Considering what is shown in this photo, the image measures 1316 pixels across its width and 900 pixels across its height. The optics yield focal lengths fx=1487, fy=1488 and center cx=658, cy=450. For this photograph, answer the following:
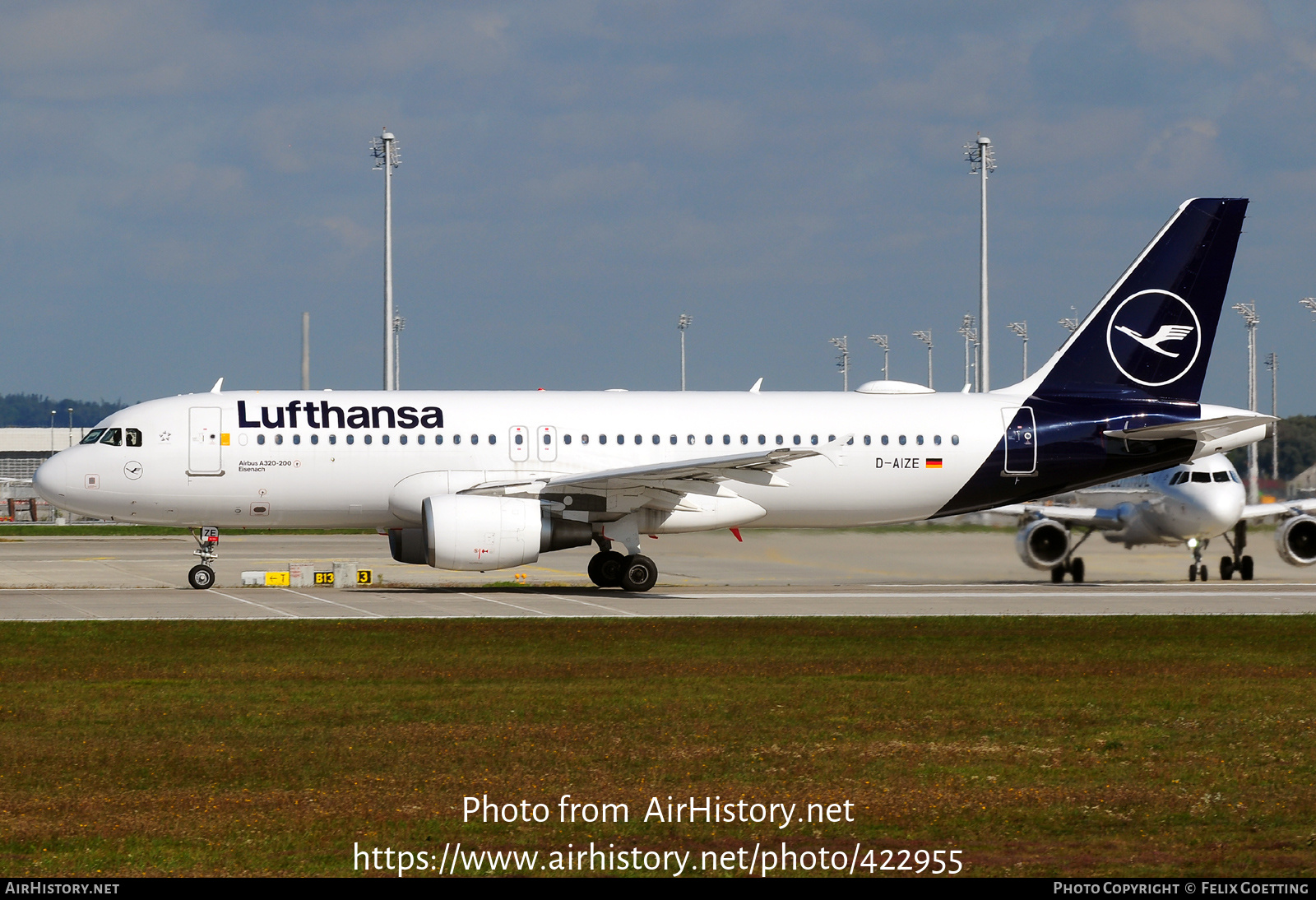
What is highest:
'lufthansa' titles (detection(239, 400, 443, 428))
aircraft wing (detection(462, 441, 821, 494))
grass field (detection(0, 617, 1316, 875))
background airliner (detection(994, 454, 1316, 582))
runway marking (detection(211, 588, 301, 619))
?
'lufthansa' titles (detection(239, 400, 443, 428))

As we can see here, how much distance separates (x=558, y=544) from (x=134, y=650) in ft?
34.8

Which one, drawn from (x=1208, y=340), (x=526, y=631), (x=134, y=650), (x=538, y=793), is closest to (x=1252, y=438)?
(x=1208, y=340)

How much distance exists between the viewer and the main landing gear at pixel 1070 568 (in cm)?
3306

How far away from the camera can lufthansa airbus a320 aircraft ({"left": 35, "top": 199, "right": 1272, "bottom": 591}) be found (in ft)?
91.0

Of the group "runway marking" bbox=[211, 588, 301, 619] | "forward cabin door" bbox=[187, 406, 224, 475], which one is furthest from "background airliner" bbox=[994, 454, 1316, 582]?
"forward cabin door" bbox=[187, 406, 224, 475]

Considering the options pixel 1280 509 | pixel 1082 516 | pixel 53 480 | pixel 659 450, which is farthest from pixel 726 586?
pixel 1280 509

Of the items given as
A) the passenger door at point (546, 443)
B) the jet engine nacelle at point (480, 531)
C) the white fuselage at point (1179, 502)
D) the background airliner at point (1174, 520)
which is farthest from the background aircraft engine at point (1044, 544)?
the jet engine nacelle at point (480, 531)

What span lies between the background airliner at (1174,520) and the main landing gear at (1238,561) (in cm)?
2

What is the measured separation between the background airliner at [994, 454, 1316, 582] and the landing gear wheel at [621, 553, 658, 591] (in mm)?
8319

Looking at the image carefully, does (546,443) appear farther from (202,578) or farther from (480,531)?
(202,578)

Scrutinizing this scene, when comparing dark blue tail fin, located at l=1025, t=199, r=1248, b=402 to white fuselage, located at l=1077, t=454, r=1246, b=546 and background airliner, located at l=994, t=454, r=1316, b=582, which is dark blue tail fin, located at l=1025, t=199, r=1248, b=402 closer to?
white fuselage, located at l=1077, t=454, r=1246, b=546

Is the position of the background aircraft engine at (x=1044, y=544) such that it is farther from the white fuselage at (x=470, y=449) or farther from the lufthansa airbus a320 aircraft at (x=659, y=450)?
the white fuselage at (x=470, y=449)
